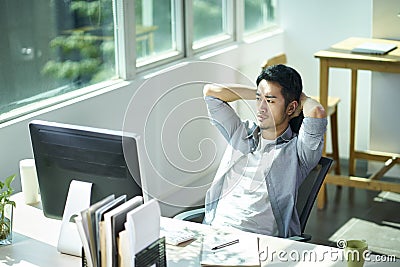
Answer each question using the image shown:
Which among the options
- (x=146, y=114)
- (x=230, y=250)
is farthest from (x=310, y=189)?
(x=146, y=114)

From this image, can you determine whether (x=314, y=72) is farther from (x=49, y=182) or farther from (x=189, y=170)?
(x=49, y=182)

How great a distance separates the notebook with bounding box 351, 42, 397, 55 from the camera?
14.7 feet

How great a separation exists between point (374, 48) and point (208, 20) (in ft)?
3.49

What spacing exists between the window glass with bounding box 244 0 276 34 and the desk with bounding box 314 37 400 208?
80 cm

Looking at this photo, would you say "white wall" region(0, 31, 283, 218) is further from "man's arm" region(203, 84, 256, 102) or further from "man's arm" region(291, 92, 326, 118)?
"man's arm" region(291, 92, 326, 118)

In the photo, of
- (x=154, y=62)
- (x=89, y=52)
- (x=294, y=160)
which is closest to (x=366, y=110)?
(x=154, y=62)

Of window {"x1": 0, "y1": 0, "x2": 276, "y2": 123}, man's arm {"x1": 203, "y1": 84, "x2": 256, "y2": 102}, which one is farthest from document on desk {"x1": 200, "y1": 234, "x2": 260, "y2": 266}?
window {"x1": 0, "y1": 0, "x2": 276, "y2": 123}

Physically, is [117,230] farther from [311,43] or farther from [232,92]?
[311,43]

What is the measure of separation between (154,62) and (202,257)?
7.02 feet

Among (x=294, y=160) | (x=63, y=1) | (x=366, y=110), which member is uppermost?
(x=63, y=1)

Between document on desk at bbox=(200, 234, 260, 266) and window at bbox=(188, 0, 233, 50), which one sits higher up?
window at bbox=(188, 0, 233, 50)

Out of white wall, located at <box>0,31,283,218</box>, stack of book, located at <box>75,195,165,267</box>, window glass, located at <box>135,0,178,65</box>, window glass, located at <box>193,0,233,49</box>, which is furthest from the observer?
window glass, located at <box>193,0,233,49</box>

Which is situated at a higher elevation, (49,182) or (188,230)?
(49,182)

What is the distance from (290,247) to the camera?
102 inches
